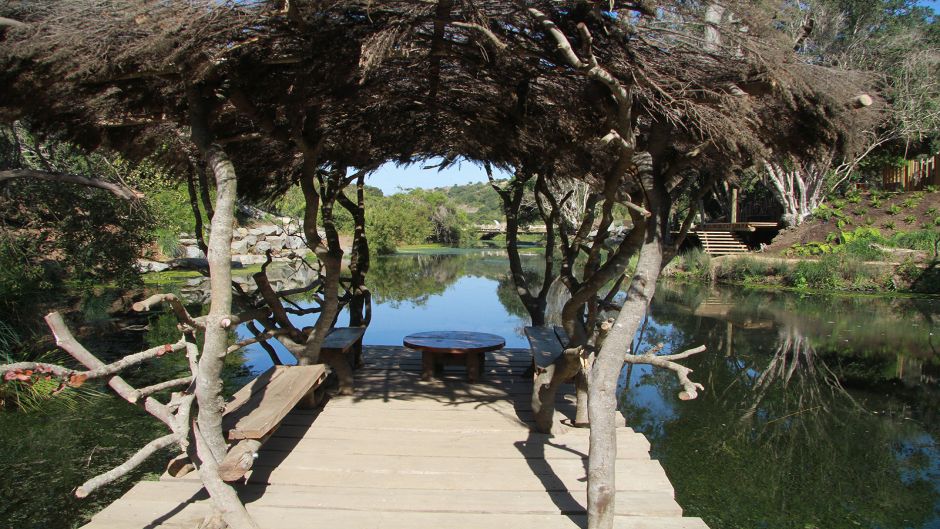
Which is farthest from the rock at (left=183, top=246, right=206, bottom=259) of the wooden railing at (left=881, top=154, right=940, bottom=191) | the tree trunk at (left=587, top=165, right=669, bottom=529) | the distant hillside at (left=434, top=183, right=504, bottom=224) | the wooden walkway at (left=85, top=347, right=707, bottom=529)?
the distant hillside at (left=434, top=183, right=504, bottom=224)

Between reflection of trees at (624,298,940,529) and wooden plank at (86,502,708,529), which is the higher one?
wooden plank at (86,502,708,529)

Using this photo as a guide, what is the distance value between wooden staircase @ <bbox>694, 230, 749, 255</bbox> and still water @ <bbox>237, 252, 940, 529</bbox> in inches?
296

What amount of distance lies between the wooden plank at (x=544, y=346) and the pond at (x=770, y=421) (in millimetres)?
1341

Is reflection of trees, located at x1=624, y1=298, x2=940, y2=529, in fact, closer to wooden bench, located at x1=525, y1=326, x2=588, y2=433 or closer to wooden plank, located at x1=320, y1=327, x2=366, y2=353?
wooden bench, located at x1=525, y1=326, x2=588, y2=433

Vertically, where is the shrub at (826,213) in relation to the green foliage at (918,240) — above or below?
above

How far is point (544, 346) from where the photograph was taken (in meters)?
4.97

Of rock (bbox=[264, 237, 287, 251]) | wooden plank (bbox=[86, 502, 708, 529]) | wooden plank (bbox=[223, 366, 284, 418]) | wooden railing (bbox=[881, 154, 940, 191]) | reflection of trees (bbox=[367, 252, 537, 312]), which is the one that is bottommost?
reflection of trees (bbox=[367, 252, 537, 312])

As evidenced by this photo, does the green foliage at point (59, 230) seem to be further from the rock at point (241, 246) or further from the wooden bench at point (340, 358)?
the rock at point (241, 246)

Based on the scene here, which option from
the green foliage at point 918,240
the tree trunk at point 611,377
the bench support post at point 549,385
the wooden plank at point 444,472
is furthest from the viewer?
the green foliage at point 918,240

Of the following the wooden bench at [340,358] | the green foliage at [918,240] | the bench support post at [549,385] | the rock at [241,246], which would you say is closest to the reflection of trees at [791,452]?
the bench support post at [549,385]

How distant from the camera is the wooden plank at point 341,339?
4977 mm

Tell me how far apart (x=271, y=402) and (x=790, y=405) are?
5603 mm

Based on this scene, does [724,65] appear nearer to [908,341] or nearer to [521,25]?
[521,25]

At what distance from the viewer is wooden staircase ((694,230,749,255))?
21984 millimetres
